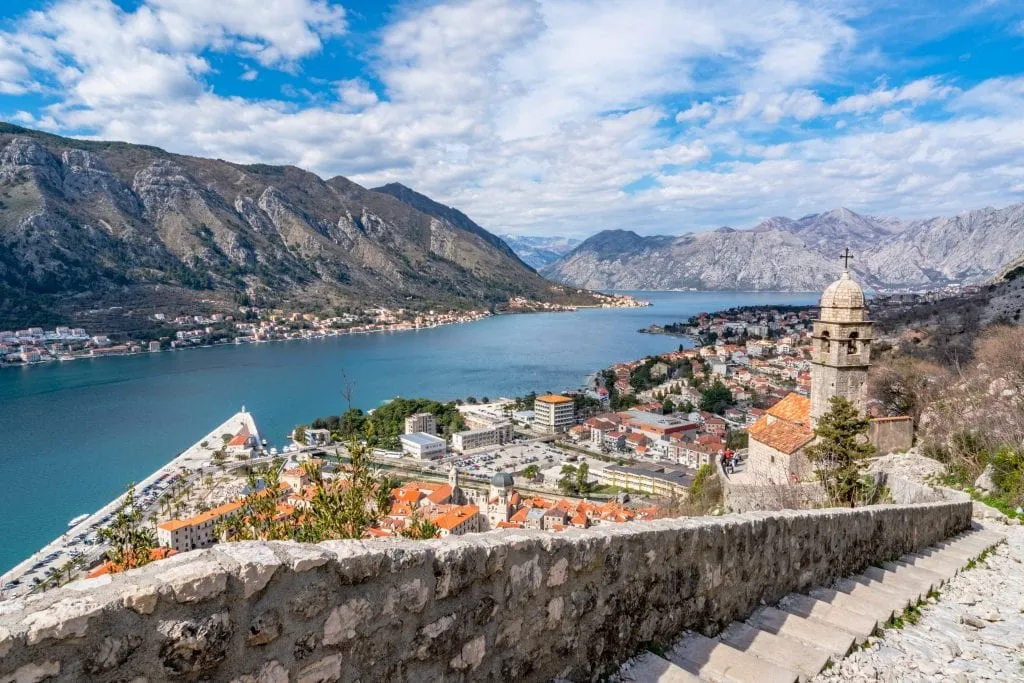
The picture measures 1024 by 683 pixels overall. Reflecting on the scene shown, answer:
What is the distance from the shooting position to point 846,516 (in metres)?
4.58

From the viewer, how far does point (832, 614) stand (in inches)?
145

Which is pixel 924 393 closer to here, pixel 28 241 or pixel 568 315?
pixel 28 241

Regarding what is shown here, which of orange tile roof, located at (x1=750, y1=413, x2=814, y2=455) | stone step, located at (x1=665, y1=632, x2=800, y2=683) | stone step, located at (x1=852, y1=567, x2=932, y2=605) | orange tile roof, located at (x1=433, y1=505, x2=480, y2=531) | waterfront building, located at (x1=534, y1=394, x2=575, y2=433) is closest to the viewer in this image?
stone step, located at (x1=665, y1=632, x2=800, y2=683)

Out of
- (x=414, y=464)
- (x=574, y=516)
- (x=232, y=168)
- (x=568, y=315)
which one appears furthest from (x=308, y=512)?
(x=232, y=168)

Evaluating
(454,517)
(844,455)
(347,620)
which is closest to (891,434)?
(844,455)

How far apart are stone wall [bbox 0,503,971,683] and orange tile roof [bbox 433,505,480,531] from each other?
50.9 ft

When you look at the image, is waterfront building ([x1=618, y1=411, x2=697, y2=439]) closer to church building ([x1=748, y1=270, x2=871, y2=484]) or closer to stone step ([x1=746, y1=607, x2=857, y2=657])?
church building ([x1=748, y1=270, x2=871, y2=484])

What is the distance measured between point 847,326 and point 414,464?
1299 inches

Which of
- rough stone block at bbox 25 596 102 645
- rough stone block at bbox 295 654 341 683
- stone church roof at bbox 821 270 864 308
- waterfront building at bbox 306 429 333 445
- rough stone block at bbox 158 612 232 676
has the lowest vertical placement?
waterfront building at bbox 306 429 333 445

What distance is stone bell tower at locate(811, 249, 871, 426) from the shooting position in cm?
1472

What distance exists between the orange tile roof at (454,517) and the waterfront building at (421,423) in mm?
26078

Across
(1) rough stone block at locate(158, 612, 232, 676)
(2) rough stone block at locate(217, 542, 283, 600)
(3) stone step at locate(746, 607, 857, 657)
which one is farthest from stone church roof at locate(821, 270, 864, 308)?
(1) rough stone block at locate(158, 612, 232, 676)

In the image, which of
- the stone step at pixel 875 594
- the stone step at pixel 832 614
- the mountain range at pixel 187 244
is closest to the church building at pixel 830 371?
the stone step at pixel 875 594

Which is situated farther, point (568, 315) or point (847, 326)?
point (568, 315)
